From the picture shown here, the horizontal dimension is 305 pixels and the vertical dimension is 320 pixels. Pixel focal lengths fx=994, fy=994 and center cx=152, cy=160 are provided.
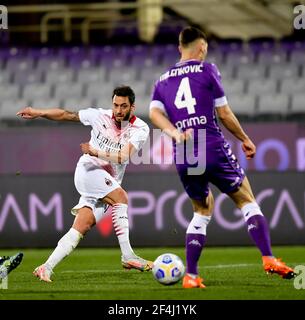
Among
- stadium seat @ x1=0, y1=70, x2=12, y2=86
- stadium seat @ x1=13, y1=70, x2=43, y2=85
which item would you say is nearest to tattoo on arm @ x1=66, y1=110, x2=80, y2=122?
stadium seat @ x1=13, y1=70, x2=43, y2=85

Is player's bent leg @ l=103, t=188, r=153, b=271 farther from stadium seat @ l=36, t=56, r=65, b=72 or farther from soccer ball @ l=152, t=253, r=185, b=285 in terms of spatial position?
stadium seat @ l=36, t=56, r=65, b=72

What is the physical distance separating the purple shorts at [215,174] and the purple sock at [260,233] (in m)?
0.34

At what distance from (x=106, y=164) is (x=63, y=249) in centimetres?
109

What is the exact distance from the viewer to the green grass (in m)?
7.94

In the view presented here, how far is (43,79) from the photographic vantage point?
18234 millimetres

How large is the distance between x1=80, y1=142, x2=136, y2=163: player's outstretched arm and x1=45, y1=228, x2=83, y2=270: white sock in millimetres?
810

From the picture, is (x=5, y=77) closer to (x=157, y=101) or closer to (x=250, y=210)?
(x=157, y=101)

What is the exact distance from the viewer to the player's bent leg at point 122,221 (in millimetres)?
9867

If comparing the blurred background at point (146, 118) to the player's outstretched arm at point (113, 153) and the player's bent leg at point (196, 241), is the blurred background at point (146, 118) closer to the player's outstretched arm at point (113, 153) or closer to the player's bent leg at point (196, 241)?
the player's outstretched arm at point (113, 153)

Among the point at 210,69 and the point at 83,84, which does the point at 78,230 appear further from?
the point at 83,84

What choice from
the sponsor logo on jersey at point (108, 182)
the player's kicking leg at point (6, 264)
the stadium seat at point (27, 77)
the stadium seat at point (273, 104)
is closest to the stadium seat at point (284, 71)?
the stadium seat at point (273, 104)

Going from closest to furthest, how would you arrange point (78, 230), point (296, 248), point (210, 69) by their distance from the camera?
point (210, 69) → point (78, 230) → point (296, 248)

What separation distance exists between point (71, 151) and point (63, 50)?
437cm
